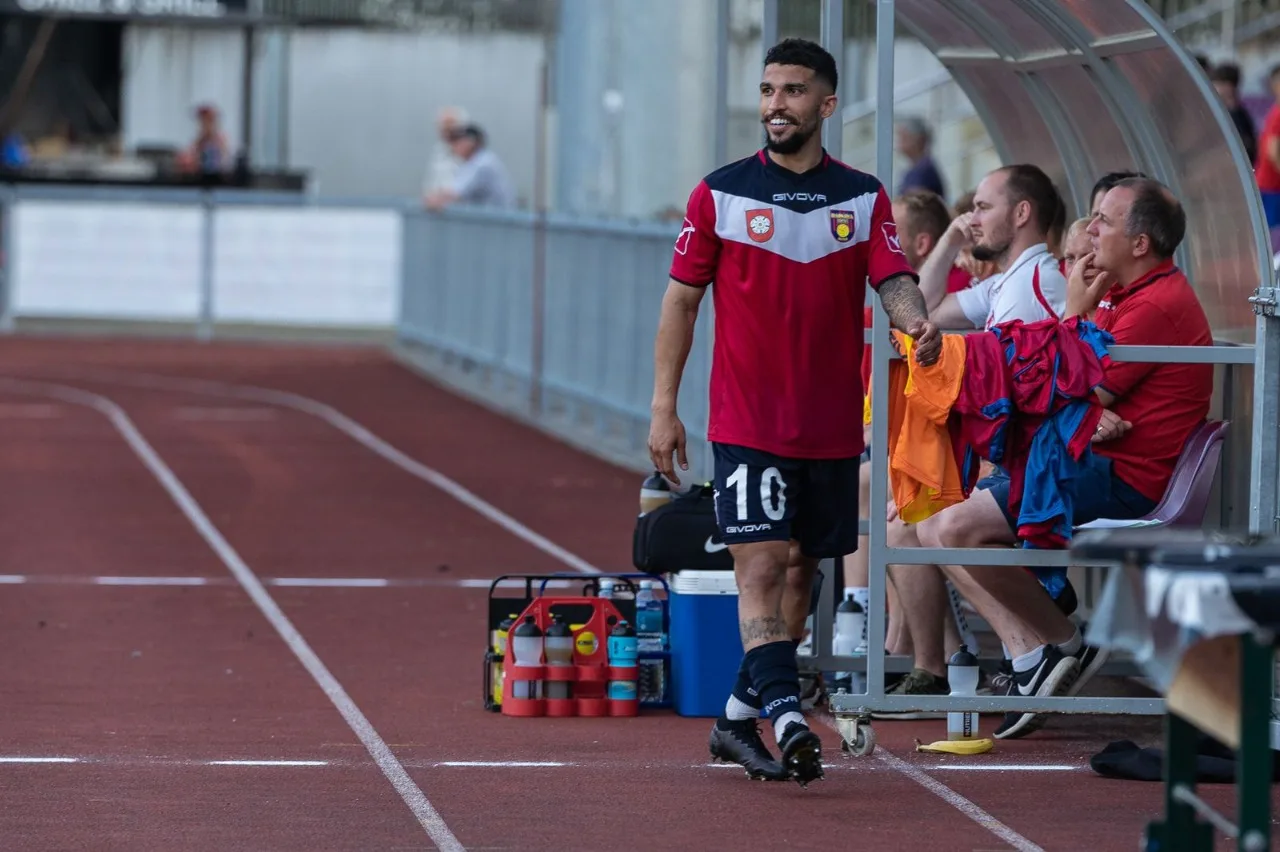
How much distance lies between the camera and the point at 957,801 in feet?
22.9

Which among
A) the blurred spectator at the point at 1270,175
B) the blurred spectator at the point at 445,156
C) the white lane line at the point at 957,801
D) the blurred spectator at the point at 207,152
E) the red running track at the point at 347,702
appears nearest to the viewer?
the white lane line at the point at 957,801

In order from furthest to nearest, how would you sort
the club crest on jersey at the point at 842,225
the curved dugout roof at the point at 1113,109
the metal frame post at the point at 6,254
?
the metal frame post at the point at 6,254, the curved dugout roof at the point at 1113,109, the club crest on jersey at the point at 842,225

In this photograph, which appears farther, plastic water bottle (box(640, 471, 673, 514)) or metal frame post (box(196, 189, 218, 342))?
metal frame post (box(196, 189, 218, 342))

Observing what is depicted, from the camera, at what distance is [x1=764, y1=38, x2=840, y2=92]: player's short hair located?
702 cm

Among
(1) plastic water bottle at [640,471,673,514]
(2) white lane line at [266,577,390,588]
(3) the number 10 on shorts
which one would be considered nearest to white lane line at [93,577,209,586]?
(2) white lane line at [266,577,390,588]

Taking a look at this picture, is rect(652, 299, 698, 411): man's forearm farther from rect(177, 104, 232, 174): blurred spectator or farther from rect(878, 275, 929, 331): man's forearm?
rect(177, 104, 232, 174): blurred spectator

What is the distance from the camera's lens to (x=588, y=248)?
1775cm

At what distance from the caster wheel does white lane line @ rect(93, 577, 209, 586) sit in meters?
4.74

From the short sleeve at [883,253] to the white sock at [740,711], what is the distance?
4.25 feet

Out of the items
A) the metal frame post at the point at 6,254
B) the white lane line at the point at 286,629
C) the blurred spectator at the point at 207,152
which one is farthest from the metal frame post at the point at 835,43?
the blurred spectator at the point at 207,152

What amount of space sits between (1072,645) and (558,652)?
69.7 inches

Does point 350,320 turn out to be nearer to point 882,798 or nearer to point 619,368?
point 619,368

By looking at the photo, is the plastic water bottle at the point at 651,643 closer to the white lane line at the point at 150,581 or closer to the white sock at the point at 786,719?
the white sock at the point at 786,719

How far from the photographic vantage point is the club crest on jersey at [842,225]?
23.2 feet
